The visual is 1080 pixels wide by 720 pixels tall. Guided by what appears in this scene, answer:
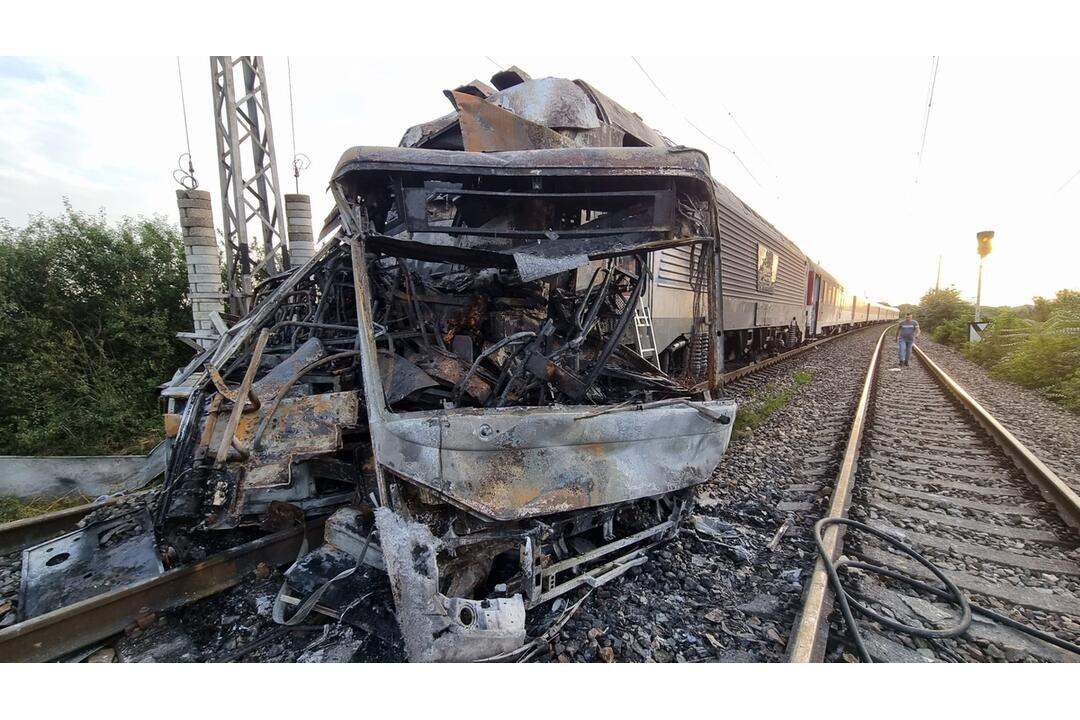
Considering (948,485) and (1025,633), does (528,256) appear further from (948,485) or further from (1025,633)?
(948,485)

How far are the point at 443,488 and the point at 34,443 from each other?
8.58m

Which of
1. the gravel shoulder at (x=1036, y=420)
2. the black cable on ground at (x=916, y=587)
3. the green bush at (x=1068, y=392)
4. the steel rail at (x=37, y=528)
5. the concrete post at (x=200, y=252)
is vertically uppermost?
the concrete post at (x=200, y=252)

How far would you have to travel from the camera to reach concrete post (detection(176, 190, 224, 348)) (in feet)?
24.6

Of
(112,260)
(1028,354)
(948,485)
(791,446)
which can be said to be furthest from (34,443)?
(1028,354)

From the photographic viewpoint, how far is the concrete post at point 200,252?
295 inches

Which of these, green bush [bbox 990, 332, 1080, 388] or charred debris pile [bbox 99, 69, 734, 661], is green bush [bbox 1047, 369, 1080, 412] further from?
charred debris pile [bbox 99, 69, 734, 661]

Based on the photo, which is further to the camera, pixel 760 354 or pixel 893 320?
pixel 893 320

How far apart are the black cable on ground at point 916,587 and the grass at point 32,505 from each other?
22.5 feet

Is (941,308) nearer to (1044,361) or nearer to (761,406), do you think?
(1044,361)

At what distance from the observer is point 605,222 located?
305 cm

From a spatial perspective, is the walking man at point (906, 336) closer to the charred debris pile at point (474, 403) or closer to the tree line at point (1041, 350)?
the tree line at point (1041, 350)

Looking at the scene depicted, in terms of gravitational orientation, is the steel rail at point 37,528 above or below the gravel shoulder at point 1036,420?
below

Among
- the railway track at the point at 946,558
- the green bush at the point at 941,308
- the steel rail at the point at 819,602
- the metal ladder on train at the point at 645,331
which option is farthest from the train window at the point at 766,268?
the green bush at the point at 941,308

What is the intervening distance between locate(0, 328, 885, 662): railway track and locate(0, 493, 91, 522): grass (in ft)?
4.66
